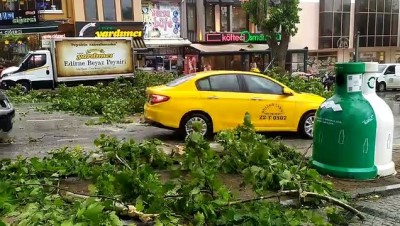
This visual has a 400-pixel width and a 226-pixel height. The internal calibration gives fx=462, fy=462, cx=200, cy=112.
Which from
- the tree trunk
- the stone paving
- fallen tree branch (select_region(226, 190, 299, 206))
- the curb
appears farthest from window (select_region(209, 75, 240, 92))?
the tree trunk

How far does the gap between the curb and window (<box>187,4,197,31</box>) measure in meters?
30.7

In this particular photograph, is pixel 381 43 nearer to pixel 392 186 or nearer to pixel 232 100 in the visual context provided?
pixel 232 100

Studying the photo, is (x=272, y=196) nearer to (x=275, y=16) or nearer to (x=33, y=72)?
(x=275, y=16)

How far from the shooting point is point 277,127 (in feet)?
33.8

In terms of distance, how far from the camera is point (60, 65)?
22.1 m

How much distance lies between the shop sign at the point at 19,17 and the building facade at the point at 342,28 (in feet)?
70.9

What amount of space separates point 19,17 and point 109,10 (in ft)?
25.4

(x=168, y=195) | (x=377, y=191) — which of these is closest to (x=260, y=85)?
(x=377, y=191)

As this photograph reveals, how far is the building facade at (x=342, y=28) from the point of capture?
40.0 metres

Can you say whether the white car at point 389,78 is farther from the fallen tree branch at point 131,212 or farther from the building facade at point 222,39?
the fallen tree branch at point 131,212

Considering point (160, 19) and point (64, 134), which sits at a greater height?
point (160, 19)

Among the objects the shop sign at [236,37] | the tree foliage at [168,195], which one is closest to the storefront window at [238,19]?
the shop sign at [236,37]

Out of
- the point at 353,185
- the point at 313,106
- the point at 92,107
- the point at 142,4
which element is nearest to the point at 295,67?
the point at 142,4

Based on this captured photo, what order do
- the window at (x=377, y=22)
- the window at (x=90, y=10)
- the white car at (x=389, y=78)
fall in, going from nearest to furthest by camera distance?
the white car at (x=389, y=78) → the window at (x=90, y=10) → the window at (x=377, y=22)
